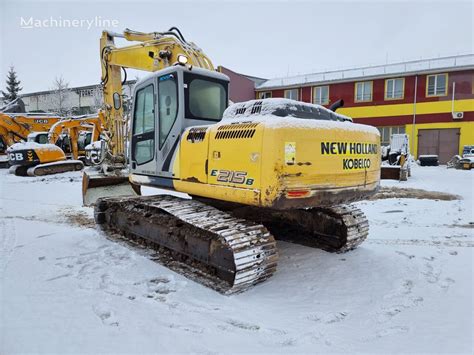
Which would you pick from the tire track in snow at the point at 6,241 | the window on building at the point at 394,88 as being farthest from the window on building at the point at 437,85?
the tire track in snow at the point at 6,241

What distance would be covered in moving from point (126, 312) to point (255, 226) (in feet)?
4.84

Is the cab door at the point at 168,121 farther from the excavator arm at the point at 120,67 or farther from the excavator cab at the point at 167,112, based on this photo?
the excavator arm at the point at 120,67

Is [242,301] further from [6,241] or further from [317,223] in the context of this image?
[6,241]

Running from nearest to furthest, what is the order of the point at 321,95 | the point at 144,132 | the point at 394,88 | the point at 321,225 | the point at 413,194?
the point at 321,225 → the point at 144,132 → the point at 413,194 → the point at 394,88 → the point at 321,95

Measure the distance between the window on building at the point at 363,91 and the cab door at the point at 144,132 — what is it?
22.2m

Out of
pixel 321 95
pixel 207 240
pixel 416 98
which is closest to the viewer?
pixel 207 240

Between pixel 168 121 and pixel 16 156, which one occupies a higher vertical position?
pixel 168 121

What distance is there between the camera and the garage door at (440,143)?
22237mm

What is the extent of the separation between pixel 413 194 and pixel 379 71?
1755 cm

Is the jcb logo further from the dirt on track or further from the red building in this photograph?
the dirt on track

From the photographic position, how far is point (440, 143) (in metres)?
22.7

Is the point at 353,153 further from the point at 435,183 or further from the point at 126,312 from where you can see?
the point at 435,183

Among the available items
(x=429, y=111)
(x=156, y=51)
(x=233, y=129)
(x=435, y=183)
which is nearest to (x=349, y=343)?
(x=233, y=129)

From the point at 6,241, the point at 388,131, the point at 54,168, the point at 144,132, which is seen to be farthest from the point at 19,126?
the point at 388,131
